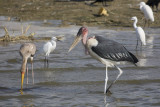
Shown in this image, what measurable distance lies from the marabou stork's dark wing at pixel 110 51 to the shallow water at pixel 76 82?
659mm

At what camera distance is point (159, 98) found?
7082 millimetres

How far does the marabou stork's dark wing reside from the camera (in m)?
7.24

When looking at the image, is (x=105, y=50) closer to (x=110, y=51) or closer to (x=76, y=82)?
(x=110, y=51)

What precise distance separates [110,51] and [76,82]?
1305 millimetres

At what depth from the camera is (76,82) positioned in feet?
27.2

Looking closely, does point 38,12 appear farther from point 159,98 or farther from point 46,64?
point 159,98

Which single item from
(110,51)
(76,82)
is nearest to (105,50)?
(110,51)

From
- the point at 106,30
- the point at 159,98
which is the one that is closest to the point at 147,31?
the point at 106,30

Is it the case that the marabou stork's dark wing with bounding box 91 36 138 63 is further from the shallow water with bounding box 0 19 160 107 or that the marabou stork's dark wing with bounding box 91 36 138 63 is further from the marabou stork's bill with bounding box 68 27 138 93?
the shallow water with bounding box 0 19 160 107

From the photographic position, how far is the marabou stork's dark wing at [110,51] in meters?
7.24

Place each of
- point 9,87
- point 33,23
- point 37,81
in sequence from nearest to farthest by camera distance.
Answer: point 9,87
point 37,81
point 33,23

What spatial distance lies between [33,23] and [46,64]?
6451mm

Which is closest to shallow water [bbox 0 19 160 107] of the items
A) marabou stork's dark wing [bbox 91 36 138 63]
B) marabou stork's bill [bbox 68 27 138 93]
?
marabou stork's bill [bbox 68 27 138 93]

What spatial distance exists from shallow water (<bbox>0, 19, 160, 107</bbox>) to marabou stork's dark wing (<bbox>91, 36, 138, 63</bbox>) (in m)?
0.66
